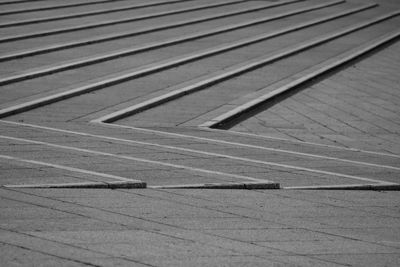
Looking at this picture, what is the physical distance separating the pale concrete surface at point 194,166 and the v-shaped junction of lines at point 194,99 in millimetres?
47

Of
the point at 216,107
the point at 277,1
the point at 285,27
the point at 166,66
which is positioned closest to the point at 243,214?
the point at 216,107

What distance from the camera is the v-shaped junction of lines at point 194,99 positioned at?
811 cm

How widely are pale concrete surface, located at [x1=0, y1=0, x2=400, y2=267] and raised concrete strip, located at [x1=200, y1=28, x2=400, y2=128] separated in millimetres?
226

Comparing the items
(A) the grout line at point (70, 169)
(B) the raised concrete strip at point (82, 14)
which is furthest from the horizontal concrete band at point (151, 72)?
(B) the raised concrete strip at point (82, 14)

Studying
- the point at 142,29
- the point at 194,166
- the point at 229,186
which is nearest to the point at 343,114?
the point at 194,166

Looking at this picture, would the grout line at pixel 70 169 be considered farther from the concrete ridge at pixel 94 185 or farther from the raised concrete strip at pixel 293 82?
the raised concrete strip at pixel 293 82

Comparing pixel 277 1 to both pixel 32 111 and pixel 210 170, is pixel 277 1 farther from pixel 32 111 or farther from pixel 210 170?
pixel 210 170

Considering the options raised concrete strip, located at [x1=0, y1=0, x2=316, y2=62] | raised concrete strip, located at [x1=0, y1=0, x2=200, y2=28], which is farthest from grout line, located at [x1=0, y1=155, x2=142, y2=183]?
raised concrete strip, located at [x1=0, y1=0, x2=200, y2=28]

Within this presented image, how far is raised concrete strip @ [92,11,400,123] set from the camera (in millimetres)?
12305

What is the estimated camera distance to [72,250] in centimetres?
473

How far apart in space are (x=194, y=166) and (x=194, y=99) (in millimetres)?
5591

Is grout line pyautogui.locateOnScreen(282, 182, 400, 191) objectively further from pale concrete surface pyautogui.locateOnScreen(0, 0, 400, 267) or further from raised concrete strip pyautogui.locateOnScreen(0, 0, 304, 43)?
raised concrete strip pyautogui.locateOnScreen(0, 0, 304, 43)

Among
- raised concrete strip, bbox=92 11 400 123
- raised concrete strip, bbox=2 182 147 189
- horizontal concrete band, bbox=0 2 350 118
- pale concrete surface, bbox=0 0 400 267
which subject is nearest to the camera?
pale concrete surface, bbox=0 0 400 267

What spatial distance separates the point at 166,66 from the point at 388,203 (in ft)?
31.4
